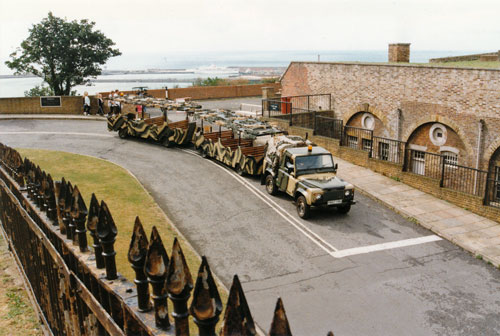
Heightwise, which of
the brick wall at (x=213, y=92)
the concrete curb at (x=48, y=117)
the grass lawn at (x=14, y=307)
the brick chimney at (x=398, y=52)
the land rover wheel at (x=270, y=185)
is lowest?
the land rover wheel at (x=270, y=185)

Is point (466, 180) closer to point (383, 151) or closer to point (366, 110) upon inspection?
point (383, 151)

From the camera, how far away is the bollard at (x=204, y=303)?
2213mm

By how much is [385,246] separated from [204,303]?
12.6 meters

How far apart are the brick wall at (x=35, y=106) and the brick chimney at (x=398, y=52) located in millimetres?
24515

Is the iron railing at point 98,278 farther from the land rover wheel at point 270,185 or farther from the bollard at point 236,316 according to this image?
the land rover wheel at point 270,185

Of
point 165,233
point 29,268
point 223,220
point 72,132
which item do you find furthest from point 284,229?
point 72,132

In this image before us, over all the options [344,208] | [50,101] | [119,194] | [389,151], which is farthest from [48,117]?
[344,208]

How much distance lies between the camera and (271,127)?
72.4 ft

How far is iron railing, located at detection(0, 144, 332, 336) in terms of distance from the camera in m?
2.23

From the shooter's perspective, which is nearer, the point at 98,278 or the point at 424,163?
the point at 98,278

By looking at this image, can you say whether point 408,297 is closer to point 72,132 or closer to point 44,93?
point 72,132

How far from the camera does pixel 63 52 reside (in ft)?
133

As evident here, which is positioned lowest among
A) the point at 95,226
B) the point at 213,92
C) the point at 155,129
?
the point at 155,129

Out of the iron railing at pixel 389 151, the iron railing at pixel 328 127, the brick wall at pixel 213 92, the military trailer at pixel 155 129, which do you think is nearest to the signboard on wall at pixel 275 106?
the iron railing at pixel 328 127
